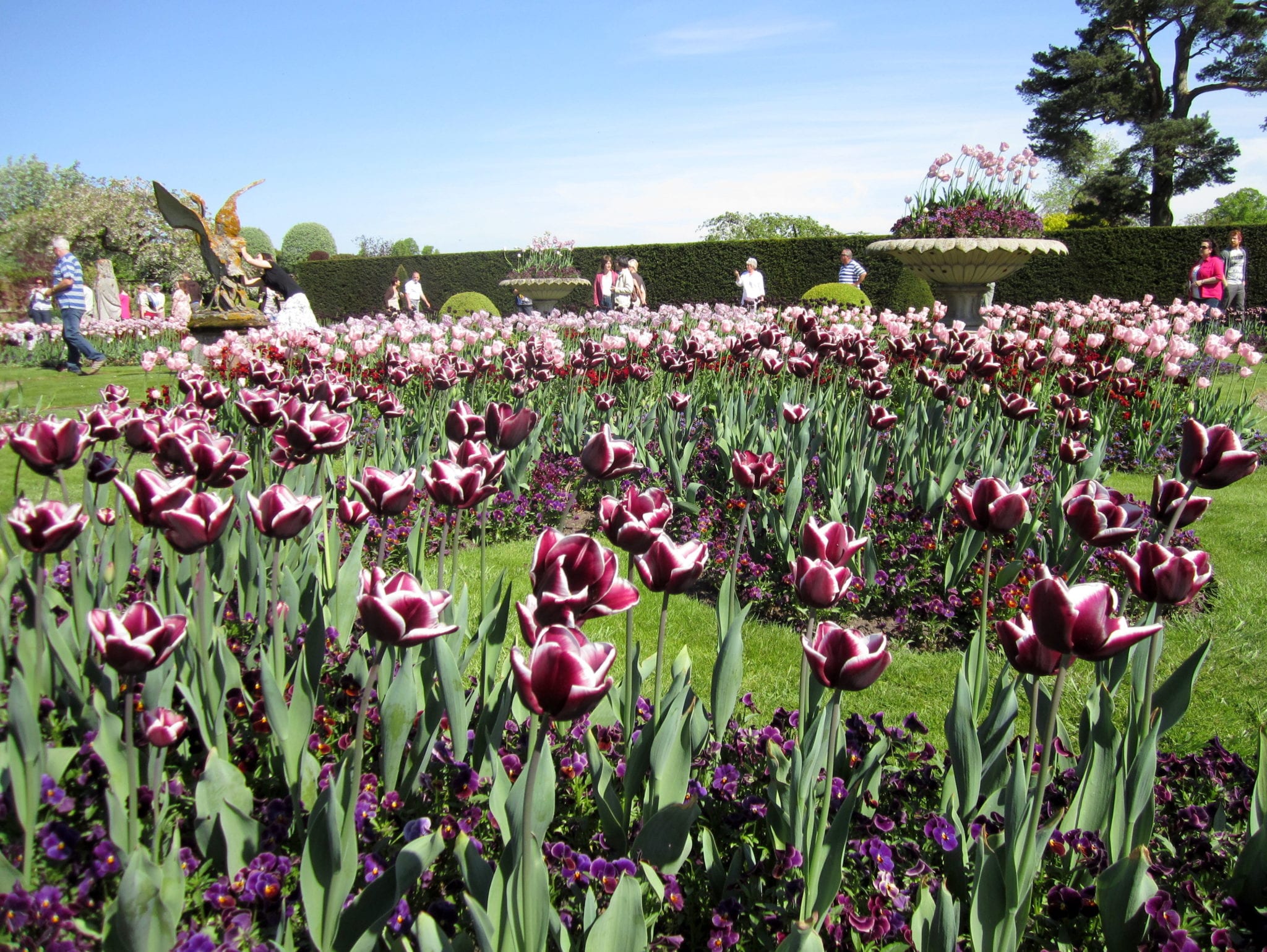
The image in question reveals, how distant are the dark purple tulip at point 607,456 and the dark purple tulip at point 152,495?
0.99m

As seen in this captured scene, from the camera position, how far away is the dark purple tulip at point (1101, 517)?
1.84 meters

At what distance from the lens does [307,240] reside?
187 feet

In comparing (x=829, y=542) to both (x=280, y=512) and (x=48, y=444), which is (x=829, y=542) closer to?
(x=280, y=512)

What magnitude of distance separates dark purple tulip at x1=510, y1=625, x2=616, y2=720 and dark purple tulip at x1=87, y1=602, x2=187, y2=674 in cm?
65

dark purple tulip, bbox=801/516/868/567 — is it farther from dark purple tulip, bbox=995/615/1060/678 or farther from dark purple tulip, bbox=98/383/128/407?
dark purple tulip, bbox=98/383/128/407

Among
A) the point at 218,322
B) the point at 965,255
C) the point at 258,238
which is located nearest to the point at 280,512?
the point at 218,322

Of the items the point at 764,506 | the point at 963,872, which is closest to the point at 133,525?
the point at 764,506

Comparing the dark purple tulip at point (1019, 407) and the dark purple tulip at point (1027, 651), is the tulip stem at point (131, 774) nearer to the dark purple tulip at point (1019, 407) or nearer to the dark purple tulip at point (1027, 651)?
the dark purple tulip at point (1027, 651)

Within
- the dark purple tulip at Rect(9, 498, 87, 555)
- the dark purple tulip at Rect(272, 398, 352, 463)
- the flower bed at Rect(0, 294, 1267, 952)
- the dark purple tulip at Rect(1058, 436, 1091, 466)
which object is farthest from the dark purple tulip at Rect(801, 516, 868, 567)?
the dark purple tulip at Rect(1058, 436, 1091, 466)

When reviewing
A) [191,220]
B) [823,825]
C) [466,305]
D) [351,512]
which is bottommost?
[823,825]

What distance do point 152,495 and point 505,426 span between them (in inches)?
43.4

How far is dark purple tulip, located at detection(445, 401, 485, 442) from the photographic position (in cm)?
275

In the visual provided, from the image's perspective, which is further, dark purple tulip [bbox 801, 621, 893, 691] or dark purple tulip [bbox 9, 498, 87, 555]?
dark purple tulip [bbox 9, 498, 87, 555]

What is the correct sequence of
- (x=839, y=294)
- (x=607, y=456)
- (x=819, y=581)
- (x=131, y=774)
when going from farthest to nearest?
(x=839, y=294) < (x=607, y=456) < (x=819, y=581) < (x=131, y=774)
